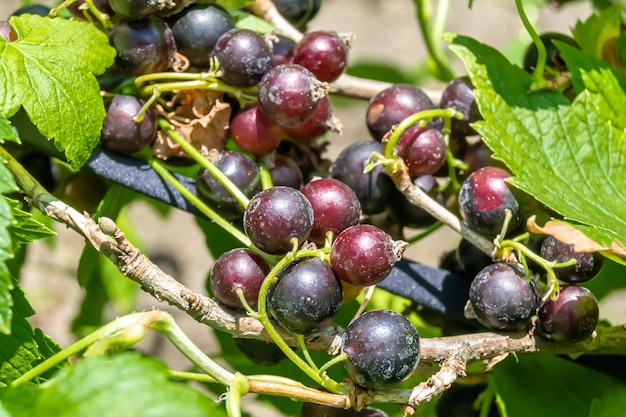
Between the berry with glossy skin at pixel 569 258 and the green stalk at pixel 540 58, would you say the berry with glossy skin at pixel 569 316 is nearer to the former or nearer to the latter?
the berry with glossy skin at pixel 569 258

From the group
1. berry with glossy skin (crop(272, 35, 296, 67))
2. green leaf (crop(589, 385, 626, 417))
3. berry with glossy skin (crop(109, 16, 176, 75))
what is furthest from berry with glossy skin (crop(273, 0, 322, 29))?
green leaf (crop(589, 385, 626, 417))

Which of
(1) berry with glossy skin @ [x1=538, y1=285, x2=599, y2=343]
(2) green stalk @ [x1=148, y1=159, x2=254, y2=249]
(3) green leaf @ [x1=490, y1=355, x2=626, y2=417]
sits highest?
(2) green stalk @ [x1=148, y1=159, x2=254, y2=249]

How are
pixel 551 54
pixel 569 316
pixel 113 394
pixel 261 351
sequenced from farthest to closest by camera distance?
pixel 551 54, pixel 261 351, pixel 569 316, pixel 113 394

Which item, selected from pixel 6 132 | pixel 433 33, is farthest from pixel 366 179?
pixel 433 33

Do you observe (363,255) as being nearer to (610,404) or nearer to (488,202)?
(488,202)

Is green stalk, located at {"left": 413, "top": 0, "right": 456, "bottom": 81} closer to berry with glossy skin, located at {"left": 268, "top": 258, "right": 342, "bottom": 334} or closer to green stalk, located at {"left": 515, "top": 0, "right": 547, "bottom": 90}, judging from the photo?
green stalk, located at {"left": 515, "top": 0, "right": 547, "bottom": 90}
